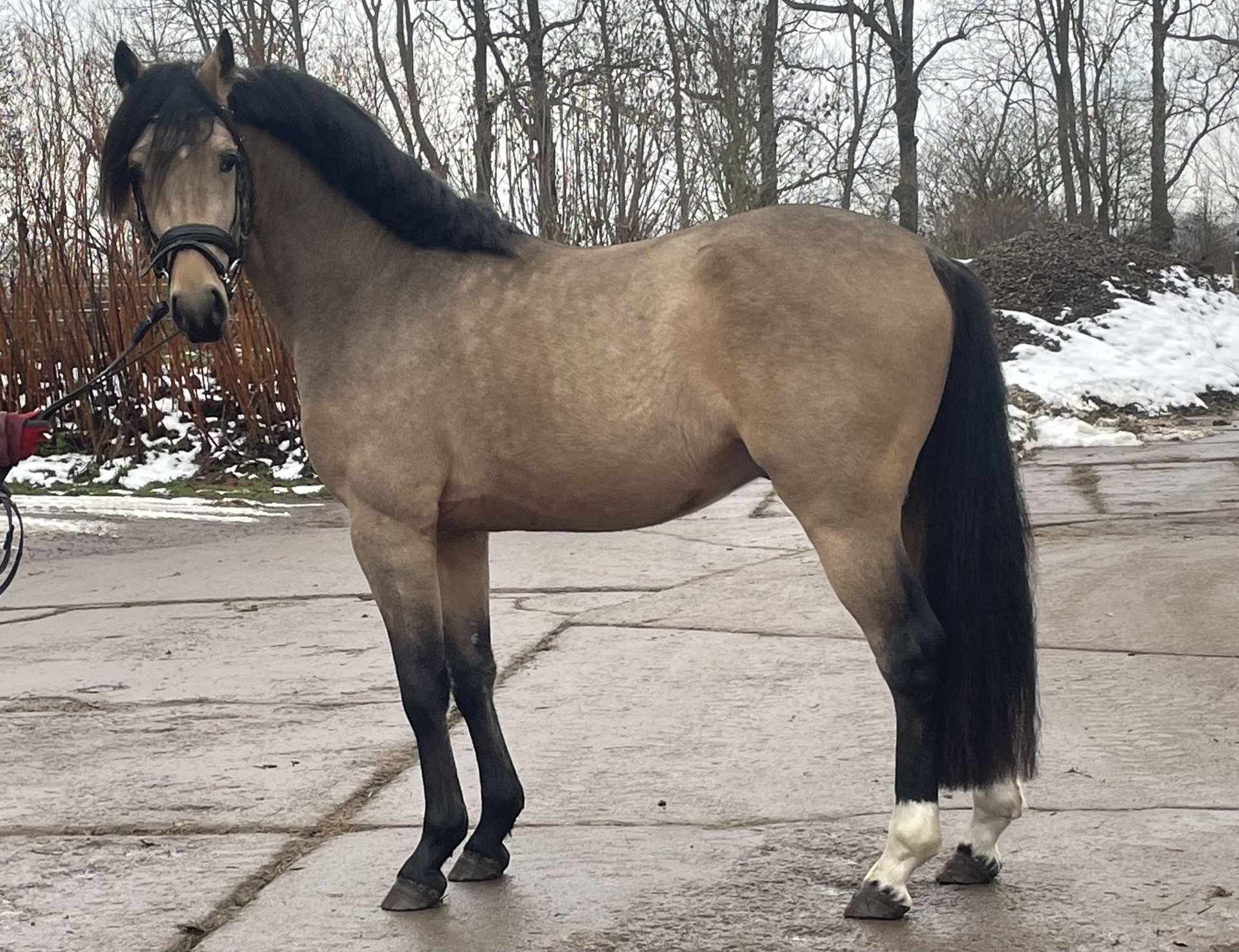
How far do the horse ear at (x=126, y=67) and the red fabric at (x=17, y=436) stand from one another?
97 cm

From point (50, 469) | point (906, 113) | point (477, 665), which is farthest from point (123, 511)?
point (906, 113)

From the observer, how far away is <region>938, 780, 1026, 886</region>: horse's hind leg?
10.3 feet

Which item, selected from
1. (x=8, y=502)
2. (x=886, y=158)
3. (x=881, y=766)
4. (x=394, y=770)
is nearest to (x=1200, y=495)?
(x=881, y=766)

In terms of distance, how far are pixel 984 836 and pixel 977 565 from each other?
1.95 ft

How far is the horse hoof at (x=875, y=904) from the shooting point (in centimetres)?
291

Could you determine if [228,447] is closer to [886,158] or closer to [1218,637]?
[1218,637]

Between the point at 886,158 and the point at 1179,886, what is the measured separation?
1013 inches

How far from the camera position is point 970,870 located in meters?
3.13

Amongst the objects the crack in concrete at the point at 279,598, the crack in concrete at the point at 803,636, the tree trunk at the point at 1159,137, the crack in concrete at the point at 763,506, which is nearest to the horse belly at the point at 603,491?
the crack in concrete at the point at 803,636

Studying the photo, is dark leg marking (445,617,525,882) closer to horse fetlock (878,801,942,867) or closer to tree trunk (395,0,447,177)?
horse fetlock (878,801,942,867)

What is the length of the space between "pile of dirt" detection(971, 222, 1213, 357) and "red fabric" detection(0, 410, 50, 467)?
12.4 m

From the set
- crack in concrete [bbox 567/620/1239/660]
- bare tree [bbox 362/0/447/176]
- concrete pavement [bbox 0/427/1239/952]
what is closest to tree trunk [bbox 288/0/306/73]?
bare tree [bbox 362/0/447/176]

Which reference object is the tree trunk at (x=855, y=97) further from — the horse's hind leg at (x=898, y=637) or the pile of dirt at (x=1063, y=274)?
the horse's hind leg at (x=898, y=637)

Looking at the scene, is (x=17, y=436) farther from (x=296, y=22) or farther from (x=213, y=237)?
(x=296, y=22)
